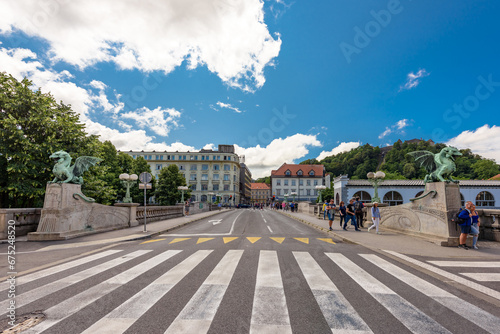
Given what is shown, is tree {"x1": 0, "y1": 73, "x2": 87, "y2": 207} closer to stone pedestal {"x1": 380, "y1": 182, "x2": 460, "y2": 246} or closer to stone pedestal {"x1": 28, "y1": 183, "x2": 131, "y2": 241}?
stone pedestal {"x1": 28, "y1": 183, "x2": 131, "y2": 241}

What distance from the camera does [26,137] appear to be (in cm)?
1519

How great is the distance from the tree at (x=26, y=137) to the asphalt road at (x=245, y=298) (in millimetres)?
12559

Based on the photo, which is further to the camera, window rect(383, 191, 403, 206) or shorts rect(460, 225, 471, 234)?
window rect(383, 191, 403, 206)

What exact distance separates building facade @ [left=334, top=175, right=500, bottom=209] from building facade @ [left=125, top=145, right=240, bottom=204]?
46.7 meters

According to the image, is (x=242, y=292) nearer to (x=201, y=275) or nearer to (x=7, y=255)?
(x=201, y=275)

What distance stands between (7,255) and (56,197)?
332 centimetres

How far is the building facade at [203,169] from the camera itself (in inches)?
3246

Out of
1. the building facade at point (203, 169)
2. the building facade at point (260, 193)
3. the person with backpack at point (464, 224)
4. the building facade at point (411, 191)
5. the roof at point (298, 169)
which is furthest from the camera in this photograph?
the building facade at point (260, 193)

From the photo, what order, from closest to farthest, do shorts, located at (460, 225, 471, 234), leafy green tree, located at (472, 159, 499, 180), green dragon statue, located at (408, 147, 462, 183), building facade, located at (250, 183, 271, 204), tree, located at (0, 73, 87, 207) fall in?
shorts, located at (460, 225, 471, 234) → green dragon statue, located at (408, 147, 462, 183) → tree, located at (0, 73, 87, 207) → leafy green tree, located at (472, 159, 499, 180) → building facade, located at (250, 183, 271, 204)

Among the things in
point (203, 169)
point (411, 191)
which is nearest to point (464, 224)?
point (411, 191)

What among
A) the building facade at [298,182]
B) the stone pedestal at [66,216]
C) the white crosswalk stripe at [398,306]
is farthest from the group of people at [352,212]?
the building facade at [298,182]

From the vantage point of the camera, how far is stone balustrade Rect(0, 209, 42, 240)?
384 inches

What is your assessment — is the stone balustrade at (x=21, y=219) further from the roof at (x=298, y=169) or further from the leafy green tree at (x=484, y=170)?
the leafy green tree at (x=484, y=170)

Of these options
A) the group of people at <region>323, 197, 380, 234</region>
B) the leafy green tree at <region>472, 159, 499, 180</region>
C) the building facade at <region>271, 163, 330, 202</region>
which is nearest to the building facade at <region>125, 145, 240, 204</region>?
the building facade at <region>271, 163, 330, 202</region>
